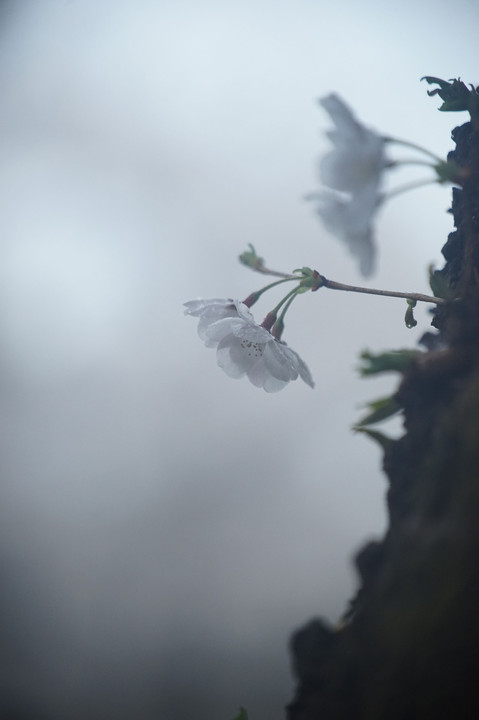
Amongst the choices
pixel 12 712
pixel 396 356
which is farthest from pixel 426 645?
pixel 12 712

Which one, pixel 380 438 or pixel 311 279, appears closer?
pixel 380 438

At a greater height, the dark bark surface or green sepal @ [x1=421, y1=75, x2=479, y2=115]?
green sepal @ [x1=421, y1=75, x2=479, y2=115]

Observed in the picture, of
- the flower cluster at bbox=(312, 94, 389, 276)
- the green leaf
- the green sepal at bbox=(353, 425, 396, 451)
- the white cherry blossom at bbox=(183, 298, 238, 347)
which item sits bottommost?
the green sepal at bbox=(353, 425, 396, 451)

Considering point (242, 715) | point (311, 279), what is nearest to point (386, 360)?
point (311, 279)

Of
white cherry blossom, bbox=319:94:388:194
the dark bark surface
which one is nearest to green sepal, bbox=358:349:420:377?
the dark bark surface

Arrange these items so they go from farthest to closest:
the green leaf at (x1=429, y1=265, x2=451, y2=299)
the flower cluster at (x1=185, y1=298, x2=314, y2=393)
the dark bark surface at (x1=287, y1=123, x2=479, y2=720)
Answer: the flower cluster at (x1=185, y1=298, x2=314, y2=393), the green leaf at (x1=429, y1=265, x2=451, y2=299), the dark bark surface at (x1=287, y1=123, x2=479, y2=720)

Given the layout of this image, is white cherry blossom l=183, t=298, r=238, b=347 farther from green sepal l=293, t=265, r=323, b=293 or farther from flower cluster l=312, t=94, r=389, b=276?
flower cluster l=312, t=94, r=389, b=276

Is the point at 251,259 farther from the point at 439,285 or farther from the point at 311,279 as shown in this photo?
the point at 439,285
